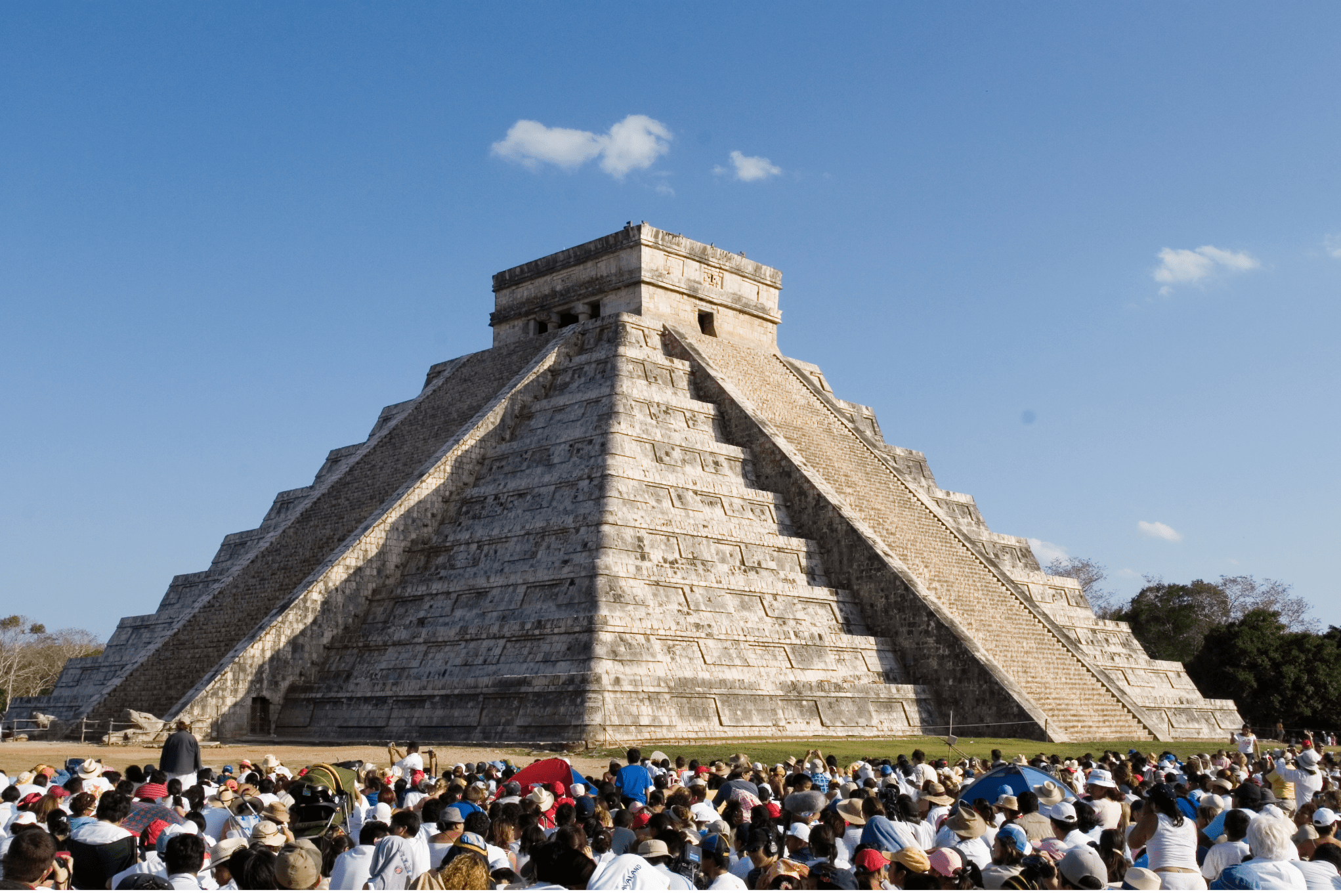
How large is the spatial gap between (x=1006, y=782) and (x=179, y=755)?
7.87m

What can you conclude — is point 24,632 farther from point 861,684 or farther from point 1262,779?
point 1262,779

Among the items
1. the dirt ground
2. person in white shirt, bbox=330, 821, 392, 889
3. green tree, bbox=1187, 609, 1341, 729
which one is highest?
green tree, bbox=1187, 609, 1341, 729

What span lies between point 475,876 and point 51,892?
1.86m

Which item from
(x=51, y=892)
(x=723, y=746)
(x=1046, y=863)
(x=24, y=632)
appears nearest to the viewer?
(x=51, y=892)

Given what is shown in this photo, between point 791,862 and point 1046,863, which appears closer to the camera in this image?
point 1046,863

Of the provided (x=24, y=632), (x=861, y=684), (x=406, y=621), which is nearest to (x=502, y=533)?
(x=406, y=621)

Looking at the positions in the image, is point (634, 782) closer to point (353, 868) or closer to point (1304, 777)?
point (353, 868)

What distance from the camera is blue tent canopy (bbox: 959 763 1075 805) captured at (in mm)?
10375

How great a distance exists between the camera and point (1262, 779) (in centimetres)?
1292

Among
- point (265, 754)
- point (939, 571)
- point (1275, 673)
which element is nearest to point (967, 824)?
point (265, 754)

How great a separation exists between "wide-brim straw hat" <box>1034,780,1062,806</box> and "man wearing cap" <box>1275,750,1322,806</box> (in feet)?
11.4

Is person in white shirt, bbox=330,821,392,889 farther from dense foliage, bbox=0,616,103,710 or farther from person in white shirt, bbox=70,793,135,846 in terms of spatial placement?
dense foliage, bbox=0,616,103,710

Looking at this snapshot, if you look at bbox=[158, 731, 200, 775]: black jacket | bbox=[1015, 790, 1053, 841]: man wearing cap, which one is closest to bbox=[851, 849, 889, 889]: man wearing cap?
bbox=[1015, 790, 1053, 841]: man wearing cap

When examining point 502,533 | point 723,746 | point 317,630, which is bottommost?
point 723,746
